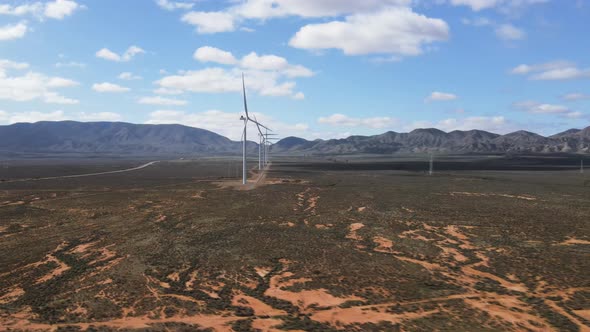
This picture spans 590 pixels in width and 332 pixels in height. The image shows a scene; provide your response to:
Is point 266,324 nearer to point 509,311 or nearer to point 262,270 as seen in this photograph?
point 262,270

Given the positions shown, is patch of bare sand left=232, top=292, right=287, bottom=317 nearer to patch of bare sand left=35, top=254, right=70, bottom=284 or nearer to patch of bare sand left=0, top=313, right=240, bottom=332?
patch of bare sand left=0, top=313, right=240, bottom=332

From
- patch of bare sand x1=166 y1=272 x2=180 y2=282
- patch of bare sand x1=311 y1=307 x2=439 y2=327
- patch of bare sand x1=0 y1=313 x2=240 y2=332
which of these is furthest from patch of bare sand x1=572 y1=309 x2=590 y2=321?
patch of bare sand x1=166 y1=272 x2=180 y2=282

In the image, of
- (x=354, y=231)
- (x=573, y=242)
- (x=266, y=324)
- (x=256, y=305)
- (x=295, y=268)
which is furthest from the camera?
(x=354, y=231)

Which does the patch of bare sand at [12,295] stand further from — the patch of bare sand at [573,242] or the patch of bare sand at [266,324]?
the patch of bare sand at [573,242]

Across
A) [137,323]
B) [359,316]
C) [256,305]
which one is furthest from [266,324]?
[137,323]

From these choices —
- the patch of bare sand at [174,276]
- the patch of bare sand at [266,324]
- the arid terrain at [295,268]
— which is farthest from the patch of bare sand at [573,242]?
the patch of bare sand at [174,276]

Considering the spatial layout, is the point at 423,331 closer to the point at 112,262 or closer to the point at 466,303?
the point at 466,303
